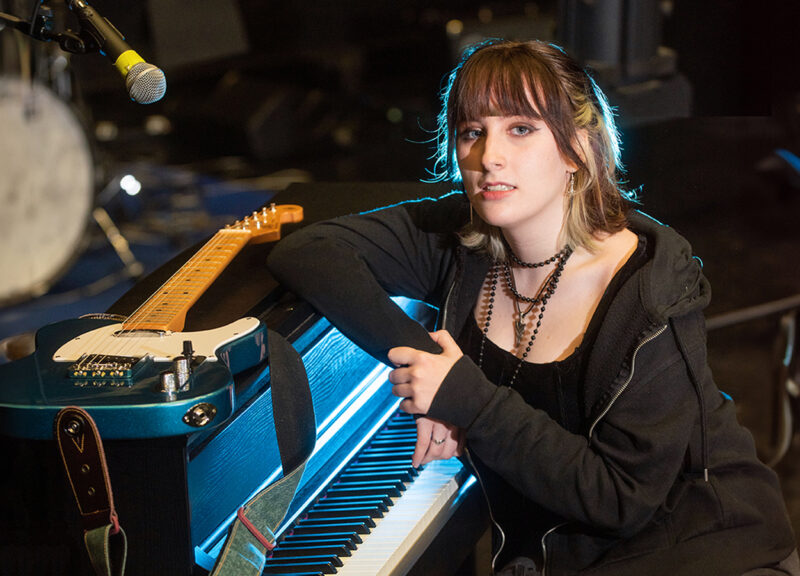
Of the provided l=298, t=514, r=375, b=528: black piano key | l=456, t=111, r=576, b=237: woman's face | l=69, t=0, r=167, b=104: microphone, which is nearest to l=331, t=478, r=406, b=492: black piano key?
l=298, t=514, r=375, b=528: black piano key

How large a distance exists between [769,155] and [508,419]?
5152mm

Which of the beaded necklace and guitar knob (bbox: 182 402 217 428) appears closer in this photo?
guitar knob (bbox: 182 402 217 428)

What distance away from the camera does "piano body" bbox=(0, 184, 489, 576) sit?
50.7 inches

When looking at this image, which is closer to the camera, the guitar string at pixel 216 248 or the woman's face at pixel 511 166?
the guitar string at pixel 216 248

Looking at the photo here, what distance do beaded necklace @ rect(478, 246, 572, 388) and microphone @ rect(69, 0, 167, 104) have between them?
32.4 inches

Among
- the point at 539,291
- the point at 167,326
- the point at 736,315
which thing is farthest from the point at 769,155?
the point at 167,326

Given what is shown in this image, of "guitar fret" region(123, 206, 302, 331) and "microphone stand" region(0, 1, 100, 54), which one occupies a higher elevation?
"microphone stand" region(0, 1, 100, 54)

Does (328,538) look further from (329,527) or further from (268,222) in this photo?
(268,222)

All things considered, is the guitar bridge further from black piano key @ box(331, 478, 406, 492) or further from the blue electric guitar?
black piano key @ box(331, 478, 406, 492)

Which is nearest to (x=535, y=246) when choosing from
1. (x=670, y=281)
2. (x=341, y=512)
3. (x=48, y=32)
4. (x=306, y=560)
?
(x=670, y=281)

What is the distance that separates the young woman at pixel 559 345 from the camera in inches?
62.2

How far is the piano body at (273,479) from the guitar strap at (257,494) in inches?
1.5

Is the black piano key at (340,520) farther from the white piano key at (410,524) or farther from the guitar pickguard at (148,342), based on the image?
the guitar pickguard at (148,342)

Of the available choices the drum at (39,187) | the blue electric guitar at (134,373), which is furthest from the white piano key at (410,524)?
the drum at (39,187)
